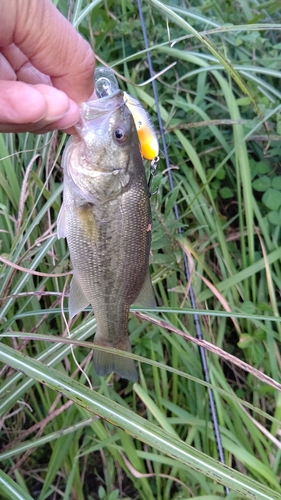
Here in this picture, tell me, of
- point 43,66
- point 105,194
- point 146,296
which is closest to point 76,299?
point 146,296

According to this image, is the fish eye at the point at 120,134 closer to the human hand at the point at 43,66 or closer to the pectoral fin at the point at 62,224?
the human hand at the point at 43,66

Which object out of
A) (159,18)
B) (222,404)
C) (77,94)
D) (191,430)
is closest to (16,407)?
(191,430)

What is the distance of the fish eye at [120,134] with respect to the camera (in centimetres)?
105

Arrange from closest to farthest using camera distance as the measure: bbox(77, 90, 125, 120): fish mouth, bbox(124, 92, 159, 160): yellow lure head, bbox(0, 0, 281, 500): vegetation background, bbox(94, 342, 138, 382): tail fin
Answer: bbox(77, 90, 125, 120): fish mouth
bbox(124, 92, 159, 160): yellow lure head
bbox(94, 342, 138, 382): tail fin
bbox(0, 0, 281, 500): vegetation background

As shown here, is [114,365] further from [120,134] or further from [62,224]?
[120,134]

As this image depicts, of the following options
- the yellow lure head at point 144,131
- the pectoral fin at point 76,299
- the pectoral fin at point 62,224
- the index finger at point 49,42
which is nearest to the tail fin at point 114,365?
the pectoral fin at point 76,299

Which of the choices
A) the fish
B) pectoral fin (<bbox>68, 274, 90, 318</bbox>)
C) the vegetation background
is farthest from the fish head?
the vegetation background

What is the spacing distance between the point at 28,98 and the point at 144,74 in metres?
1.33

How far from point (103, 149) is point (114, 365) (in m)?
0.59

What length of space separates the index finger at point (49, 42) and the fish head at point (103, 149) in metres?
0.06

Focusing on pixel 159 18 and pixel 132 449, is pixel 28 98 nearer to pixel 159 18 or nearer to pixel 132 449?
pixel 132 449

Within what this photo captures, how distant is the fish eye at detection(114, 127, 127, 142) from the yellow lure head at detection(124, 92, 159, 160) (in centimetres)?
8

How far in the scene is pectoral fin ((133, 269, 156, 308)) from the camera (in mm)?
1158

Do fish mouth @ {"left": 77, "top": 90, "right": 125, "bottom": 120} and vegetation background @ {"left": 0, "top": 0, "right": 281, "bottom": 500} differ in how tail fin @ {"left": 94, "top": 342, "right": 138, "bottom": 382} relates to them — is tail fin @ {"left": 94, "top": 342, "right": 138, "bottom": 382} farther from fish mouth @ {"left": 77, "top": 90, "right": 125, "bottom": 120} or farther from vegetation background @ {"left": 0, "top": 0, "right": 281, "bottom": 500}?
fish mouth @ {"left": 77, "top": 90, "right": 125, "bottom": 120}
